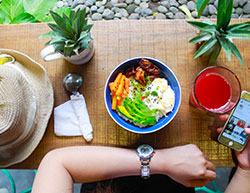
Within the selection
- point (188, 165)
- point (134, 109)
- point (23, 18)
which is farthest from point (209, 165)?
point (23, 18)

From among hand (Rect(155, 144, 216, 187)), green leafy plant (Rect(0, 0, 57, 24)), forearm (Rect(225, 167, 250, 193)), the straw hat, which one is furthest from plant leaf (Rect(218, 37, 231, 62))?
green leafy plant (Rect(0, 0, 57, 24))

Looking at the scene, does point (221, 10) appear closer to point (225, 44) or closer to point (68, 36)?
point (225, 44)

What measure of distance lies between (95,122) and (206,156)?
1.59ft

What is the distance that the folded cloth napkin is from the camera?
853mm

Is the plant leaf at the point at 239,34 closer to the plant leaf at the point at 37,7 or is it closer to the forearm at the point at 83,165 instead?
the forearm at the point at 83,165

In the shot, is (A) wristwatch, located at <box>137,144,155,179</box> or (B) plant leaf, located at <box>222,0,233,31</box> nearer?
(B) plant leaf, located at <box>222,0,233,31</box>

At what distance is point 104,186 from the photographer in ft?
3.24

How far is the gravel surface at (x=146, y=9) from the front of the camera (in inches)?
62.9

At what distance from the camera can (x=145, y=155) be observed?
32.2 inches

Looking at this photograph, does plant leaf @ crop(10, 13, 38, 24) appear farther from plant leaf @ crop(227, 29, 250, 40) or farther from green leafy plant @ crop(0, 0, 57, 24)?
plant leaf @ crop(227, 29, 250, 40)

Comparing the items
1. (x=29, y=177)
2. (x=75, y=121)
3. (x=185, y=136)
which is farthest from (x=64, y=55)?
(x=29, y=177)

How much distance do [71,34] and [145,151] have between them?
544 mm

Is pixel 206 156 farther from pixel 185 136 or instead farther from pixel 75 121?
pixel 75 121

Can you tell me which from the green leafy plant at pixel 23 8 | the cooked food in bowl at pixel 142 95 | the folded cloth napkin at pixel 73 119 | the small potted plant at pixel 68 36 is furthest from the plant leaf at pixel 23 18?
the cooked food in bowl at pixel 142 95
